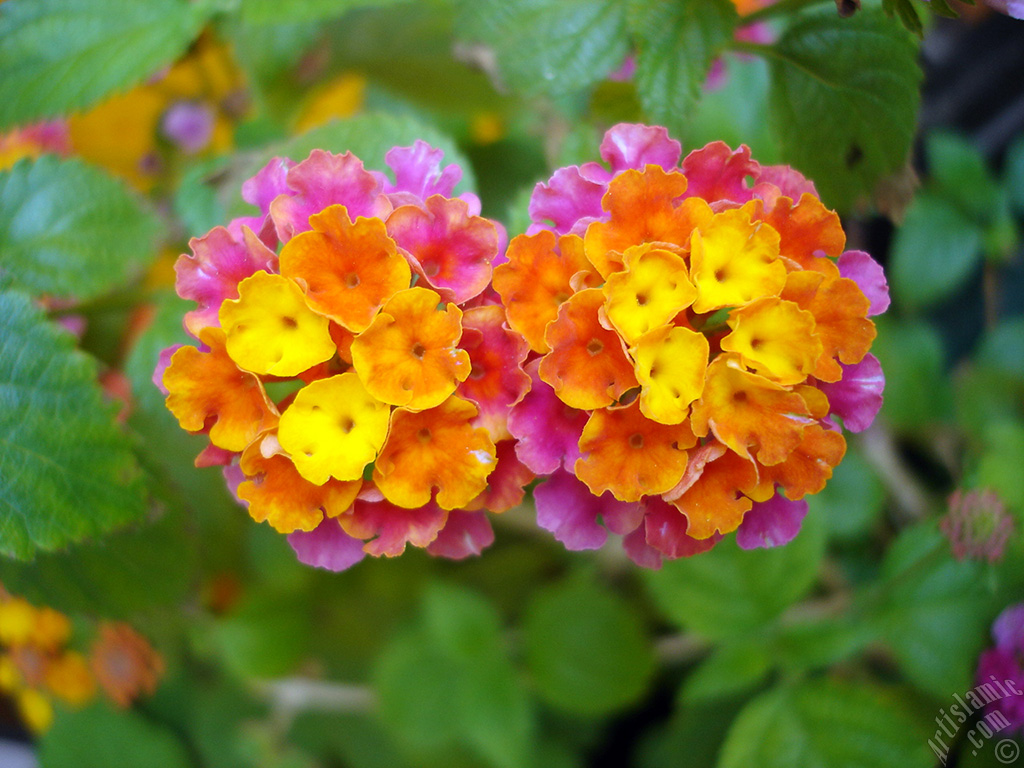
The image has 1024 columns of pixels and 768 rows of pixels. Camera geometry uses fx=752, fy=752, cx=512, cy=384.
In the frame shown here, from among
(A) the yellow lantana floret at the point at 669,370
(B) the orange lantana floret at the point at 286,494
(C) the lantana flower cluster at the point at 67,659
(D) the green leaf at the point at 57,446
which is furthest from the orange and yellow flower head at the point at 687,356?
(C) the lantana flower cluster at the point at 67,659

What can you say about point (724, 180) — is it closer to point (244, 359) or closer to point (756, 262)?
point (756, 262)

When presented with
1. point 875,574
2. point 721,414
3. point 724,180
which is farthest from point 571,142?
point 875,574

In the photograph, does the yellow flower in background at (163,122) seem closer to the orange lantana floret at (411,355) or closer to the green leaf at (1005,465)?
the orange lantana floret at (411,355)

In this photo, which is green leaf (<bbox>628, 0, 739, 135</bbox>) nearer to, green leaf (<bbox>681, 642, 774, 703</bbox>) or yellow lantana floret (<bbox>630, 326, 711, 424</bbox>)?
yellow lantana floret (<bbox>630, 326, 711, 424</bbox>)

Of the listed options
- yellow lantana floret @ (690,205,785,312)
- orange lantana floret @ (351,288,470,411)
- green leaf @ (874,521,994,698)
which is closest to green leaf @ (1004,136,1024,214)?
green leaf @ (874,521,994,698)

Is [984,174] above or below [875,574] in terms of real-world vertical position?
above
